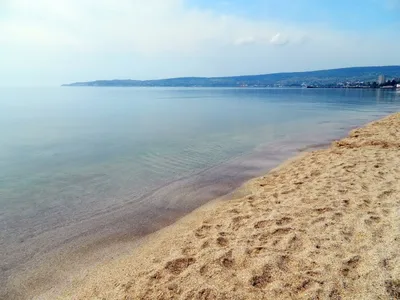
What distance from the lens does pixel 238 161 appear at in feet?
52.2

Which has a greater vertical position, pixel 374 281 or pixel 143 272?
pixel 374 281

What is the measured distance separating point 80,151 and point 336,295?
16.9 m

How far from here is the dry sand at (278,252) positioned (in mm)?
4867

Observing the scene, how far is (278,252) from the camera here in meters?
5.76

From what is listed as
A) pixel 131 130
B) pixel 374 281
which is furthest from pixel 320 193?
pixel 131 130

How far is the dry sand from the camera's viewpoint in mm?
4867

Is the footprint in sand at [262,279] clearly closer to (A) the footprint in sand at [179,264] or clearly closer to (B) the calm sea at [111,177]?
(A) the footprint in sand at [179,264]

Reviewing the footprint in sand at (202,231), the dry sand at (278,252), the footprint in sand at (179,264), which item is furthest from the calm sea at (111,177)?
the footprint in sand at (179,264)

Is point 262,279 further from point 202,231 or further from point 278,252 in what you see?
point 202,231

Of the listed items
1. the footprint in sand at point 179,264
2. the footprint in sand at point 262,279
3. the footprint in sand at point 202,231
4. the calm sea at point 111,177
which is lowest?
the calm sea at point 111,177

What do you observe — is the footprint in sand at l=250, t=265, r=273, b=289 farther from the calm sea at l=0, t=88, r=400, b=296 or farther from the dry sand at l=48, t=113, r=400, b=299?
the calm sea at l=0, t=88, r=400, b=296

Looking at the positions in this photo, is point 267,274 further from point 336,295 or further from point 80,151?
point 80,151

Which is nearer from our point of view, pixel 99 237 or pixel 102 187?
pixel 99 237

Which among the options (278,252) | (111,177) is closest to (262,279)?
(278,252)
